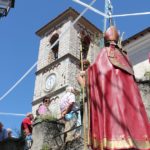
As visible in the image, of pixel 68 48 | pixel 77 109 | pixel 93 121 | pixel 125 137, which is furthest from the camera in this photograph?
pixel 68 48

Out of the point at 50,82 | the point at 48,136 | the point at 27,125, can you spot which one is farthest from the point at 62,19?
the point at 48,136

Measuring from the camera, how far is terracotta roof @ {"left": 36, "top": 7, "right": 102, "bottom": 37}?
37719 millimetres

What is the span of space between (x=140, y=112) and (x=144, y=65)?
13138mm

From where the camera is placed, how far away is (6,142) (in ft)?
36.8

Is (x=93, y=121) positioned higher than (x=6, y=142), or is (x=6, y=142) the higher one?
(x=6, y=142)

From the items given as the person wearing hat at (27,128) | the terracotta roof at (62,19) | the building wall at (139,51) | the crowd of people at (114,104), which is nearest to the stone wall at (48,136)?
the person wearing hat at (27,128)

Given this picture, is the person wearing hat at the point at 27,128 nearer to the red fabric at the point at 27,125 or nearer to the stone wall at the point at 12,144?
the red fabric at the point at 27,125

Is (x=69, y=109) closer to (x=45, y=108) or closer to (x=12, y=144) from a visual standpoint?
(x=45, y=108)

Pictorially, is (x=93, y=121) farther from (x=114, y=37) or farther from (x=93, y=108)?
(x=114, y=37)

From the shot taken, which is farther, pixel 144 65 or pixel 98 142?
pixel 144 65

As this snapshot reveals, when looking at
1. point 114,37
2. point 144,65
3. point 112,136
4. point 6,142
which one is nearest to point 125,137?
point 112,136

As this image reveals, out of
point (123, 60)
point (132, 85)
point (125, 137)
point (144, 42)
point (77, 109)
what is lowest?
point (125, 137)

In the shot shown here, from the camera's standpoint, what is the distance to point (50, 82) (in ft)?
122

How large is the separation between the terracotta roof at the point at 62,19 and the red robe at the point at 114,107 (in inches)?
1303
